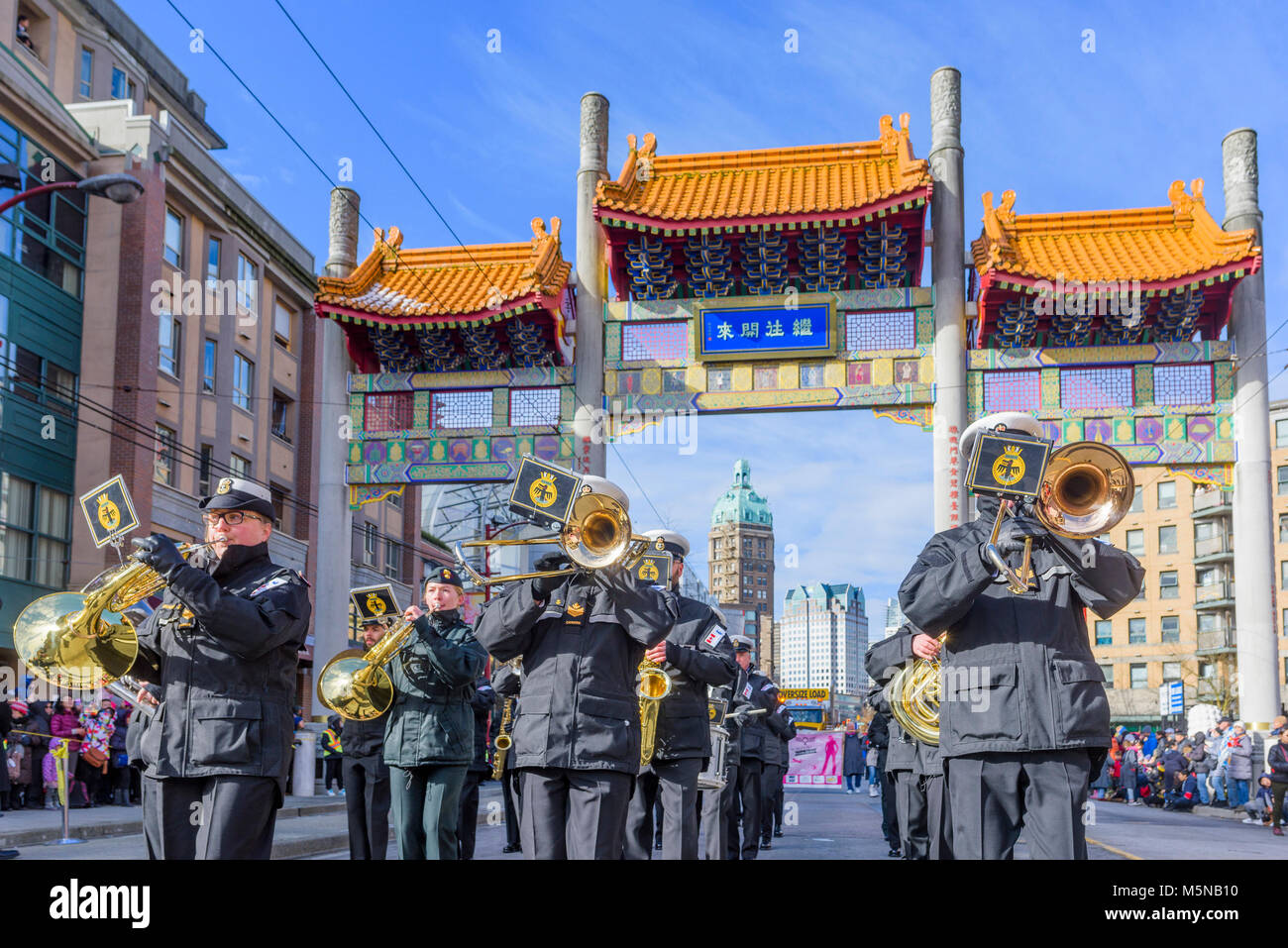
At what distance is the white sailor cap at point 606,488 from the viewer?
6.95 m

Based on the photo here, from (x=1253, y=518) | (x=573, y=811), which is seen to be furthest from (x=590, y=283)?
(x=573, y=811)

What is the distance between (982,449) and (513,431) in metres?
17.1

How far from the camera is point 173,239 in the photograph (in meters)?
31.4

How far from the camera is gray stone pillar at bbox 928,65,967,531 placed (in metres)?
20.6

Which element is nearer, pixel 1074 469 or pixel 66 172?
pixel 1074 469

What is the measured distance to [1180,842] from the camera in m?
16.8

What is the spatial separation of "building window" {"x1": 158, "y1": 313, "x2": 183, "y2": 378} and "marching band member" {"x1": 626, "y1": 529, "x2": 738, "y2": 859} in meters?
23.8

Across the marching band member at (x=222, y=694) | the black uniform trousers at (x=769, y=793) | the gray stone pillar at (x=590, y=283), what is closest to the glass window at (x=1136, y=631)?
the gray stone pillar at (x=590, y=283)

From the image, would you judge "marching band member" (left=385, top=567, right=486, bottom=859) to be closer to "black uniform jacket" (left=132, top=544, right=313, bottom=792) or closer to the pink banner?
"black uniform jacket" (left=132, top=544, right=313, bottom=792)

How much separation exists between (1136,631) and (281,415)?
52.6m

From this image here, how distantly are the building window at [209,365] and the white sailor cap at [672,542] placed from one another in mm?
25546

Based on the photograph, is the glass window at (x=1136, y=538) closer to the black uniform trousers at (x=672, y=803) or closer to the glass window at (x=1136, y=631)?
the glass window at (x=1136, y=631)

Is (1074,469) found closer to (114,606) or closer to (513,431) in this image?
(114,606)
